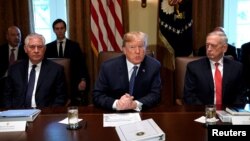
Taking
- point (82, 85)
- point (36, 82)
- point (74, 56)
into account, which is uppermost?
point (74, 56)

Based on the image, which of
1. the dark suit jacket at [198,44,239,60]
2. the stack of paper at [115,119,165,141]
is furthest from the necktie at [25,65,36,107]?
the dark suit jacket at [198,44,239,60]

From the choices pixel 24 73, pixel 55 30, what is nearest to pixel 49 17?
pixel 55 30

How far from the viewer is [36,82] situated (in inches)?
104

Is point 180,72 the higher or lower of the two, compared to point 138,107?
higher

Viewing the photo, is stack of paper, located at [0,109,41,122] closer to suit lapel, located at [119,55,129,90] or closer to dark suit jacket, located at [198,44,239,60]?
suit lapel, located at [119,55,129,90]

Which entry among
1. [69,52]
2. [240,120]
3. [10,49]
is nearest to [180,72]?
[240,120]

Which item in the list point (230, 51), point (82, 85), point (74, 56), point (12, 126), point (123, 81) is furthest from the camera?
point (74, 56)

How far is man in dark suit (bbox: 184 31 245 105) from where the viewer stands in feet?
8.29

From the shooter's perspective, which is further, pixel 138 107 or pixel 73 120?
pixel 138 107

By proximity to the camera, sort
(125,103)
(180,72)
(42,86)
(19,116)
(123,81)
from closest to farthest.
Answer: (19,116), (125,103), (123,81), (42,86), (180,72)

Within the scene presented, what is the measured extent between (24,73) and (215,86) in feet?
5.18

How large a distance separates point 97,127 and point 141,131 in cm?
29

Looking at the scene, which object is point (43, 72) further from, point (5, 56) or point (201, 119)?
point (5, 56)

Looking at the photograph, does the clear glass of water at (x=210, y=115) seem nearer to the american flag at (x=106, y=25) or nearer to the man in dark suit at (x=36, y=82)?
the man in dark suit at (x=36, y=82)
